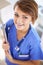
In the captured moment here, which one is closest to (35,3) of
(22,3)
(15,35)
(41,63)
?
(22,3)

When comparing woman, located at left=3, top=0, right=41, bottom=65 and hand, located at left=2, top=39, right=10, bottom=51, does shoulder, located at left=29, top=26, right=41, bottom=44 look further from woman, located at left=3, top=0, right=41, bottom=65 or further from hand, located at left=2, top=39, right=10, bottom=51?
hand, located at left=2, top=39, right=10, bottom=51

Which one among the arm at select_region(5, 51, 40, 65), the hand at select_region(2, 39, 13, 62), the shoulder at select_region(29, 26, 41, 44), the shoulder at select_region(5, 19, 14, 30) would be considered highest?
the shoulder at select_region(5, 19, 14, 30)

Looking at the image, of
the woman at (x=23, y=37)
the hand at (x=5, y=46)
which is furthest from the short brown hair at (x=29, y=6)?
the hand at (x=5, y=46)

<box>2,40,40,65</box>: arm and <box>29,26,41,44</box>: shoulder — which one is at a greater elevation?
<box>29,26,41,44</box>: shoulder

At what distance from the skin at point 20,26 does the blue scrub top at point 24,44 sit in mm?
16

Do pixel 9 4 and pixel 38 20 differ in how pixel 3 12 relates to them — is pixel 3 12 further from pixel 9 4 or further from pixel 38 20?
pixel 38 20

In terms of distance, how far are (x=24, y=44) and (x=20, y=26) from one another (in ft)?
0.28

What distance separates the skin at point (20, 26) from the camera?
0.74m

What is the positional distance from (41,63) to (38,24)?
179 millimetres

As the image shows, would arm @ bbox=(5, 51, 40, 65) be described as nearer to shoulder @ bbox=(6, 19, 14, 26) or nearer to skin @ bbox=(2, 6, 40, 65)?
skin @ bbox=(2, 6, 40, 65)

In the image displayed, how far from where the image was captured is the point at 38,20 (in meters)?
0.78

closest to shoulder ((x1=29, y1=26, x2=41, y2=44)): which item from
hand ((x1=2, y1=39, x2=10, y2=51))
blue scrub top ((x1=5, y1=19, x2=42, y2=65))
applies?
blue scrub top ((x1=5, y1=19, x2=42, y2=65))

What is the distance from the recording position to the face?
742 mm

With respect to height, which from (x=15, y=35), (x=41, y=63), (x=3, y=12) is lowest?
(x=41, y=63)
